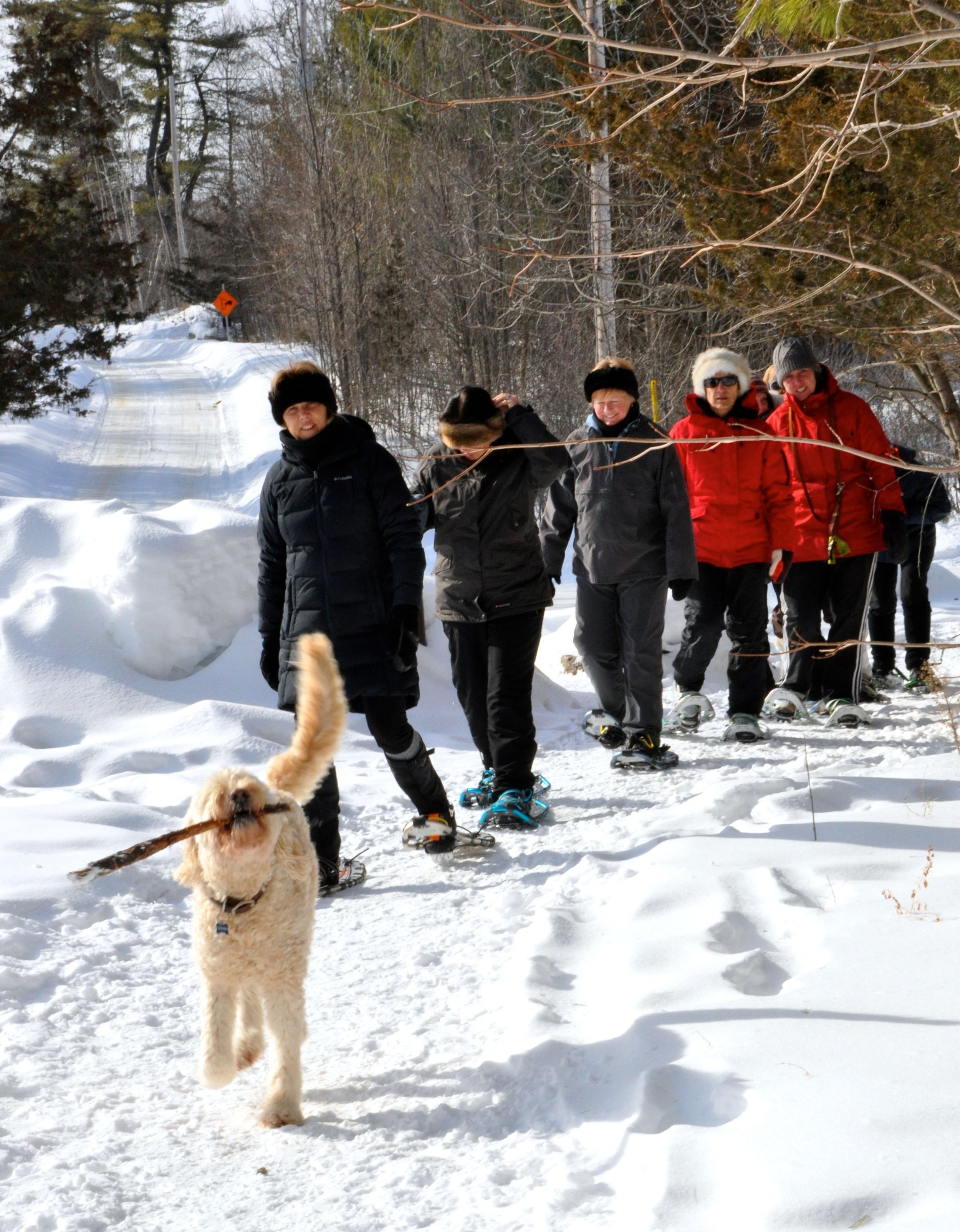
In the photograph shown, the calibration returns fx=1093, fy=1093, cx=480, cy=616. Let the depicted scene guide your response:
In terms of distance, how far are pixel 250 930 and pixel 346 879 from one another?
1.82m

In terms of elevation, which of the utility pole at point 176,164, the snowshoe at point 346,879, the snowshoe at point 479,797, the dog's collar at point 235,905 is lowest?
the snowshoe at point 346,879

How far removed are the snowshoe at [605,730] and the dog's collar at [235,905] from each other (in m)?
3.94

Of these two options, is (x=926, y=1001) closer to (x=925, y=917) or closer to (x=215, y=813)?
(x=925, y=917)

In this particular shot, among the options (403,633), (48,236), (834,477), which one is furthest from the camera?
(48,236)

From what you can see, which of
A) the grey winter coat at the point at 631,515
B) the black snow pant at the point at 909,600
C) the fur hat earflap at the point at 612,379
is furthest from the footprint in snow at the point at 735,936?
the black snow pant at the point at 909,600

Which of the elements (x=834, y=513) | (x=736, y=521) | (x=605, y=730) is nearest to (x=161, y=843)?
(x=605, y=730)

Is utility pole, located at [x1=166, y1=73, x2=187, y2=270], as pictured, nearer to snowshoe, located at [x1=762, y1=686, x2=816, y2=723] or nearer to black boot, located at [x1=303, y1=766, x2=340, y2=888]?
snowshoe, located at [x1=762, y1=686, x2=816, y2=723]

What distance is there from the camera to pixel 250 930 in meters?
2.82

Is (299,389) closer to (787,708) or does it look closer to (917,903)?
(917,903)

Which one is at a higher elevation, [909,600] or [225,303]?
[225,303]

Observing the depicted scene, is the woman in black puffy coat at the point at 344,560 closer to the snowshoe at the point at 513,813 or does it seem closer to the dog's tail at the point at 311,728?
the snowshoe at the point at 513,813

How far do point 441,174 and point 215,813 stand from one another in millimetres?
12973

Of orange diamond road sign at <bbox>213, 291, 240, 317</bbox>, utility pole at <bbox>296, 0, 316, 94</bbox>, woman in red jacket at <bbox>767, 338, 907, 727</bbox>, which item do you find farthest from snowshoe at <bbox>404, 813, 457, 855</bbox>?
orange diamond road sign at <bbox>213, 291, 240, 317</bbox>

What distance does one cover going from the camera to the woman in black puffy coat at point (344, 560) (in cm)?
452
